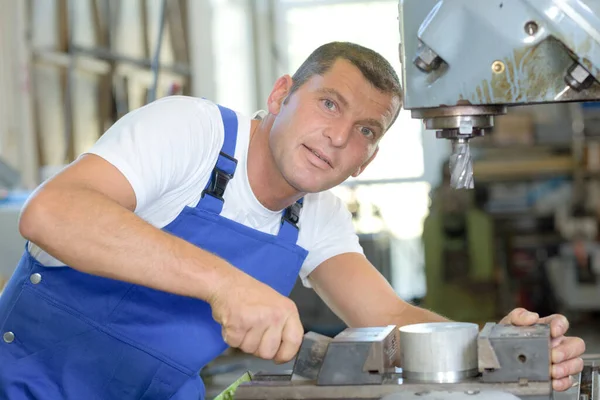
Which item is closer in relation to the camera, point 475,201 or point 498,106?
point 498,106

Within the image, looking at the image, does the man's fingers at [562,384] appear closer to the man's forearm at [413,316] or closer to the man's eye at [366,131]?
the man's forearm at [413,316]

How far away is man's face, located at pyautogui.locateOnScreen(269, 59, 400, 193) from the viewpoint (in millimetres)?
1526

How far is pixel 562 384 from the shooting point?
3.90ft

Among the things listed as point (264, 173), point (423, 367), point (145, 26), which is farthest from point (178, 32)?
point (423, 367)

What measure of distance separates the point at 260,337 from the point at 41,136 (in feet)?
11.6

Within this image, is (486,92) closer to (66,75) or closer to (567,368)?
(567,368)

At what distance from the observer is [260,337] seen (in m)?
1.06

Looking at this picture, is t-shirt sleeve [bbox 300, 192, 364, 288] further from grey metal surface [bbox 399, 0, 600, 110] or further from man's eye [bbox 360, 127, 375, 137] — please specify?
grey metal surface [bbox 399, 0, 600, 110]

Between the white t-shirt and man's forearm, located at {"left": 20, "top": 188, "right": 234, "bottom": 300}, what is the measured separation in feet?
0.42

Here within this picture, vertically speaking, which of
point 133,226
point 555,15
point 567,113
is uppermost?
point 555,15

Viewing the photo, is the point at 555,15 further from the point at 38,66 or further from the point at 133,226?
the point at 38,66

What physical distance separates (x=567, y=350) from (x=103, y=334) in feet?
2.34

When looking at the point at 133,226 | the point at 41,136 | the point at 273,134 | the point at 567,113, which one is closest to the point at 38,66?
the point at 41,136

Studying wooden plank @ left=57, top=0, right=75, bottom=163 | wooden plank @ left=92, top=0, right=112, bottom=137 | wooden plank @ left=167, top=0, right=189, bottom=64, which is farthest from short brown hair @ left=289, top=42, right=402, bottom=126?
wooden plank @ left=167, top=0, right=189, bottom=64
